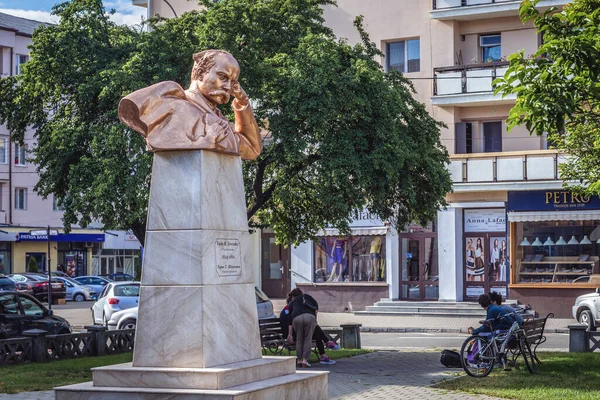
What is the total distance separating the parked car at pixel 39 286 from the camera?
48456 mm

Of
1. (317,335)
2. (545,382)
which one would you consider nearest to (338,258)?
(317,335)

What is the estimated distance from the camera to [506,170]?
36031 mm

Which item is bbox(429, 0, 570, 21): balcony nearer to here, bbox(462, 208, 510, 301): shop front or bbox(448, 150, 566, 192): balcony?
bbox(448, 150, 566, 192): balcony

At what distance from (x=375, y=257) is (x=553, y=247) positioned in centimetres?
712

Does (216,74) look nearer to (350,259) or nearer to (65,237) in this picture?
(350,259)

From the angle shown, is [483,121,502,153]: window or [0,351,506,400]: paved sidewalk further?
[483,121,502,153]: window

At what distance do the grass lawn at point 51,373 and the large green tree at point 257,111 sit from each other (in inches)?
108

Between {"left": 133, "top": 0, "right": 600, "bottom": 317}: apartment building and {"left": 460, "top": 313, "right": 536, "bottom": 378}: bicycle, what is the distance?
17684 mm

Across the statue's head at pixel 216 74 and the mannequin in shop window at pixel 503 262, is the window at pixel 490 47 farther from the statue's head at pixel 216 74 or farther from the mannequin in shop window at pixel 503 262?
the statue's head at pixel 216 74

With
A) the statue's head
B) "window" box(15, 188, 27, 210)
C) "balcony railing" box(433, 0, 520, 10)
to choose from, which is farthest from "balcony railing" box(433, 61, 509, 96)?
"window" box(15, 188, 27, 210)

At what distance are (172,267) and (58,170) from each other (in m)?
11.3

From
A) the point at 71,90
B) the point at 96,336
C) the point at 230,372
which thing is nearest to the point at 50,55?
the point at 71,90

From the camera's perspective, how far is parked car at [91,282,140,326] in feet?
95.5

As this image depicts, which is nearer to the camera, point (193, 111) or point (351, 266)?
point (193, 111)
